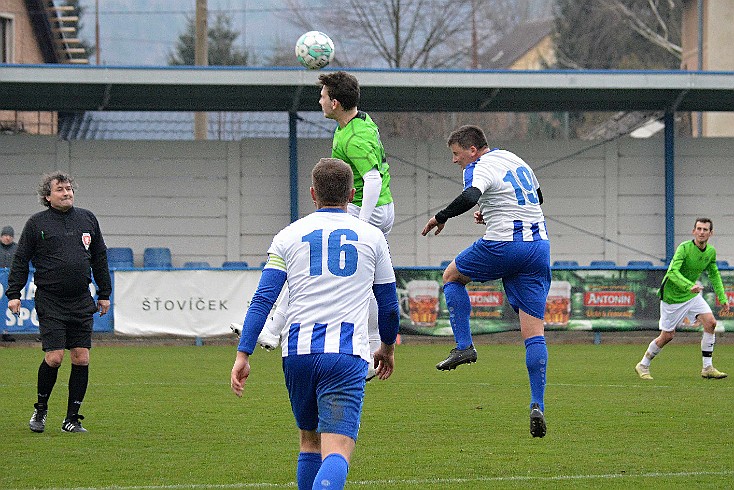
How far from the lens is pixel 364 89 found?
84.1 feet

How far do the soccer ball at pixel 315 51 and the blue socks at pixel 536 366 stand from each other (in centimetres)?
411

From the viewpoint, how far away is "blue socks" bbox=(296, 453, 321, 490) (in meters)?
6.35

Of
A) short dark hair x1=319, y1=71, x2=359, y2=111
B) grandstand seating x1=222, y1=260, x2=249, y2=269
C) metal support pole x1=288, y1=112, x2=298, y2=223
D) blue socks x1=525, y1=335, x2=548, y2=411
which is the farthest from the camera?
metal support pole x1=288, y1=112, x2=298, y2=223

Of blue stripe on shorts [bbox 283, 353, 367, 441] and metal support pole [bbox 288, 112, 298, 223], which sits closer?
A: blue stripe on shorts [bbox 283, 353, 367, 441]

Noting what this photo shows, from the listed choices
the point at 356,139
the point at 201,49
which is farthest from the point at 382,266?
the point at 201,49

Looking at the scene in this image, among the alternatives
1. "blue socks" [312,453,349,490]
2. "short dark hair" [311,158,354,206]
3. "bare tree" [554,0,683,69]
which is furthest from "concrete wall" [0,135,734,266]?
"bare tree" [554,0,683,69]

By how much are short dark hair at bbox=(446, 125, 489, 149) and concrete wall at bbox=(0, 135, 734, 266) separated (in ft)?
63.8

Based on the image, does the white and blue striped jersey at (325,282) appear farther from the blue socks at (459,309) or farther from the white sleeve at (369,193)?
the blue socks at (459,309)

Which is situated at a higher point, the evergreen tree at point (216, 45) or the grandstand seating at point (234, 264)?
the evergreen tree at point (216, 45)

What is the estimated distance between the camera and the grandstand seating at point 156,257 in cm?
2791

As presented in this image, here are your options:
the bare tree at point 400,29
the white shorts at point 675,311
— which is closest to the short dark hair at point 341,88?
the white shorts at point 675,311

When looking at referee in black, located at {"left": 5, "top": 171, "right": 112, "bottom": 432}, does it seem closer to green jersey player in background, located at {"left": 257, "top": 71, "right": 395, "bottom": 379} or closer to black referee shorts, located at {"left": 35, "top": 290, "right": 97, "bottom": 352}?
black referee shorts, located at {"left": 35, "top": 290, "right": 97, "bottom": 352}

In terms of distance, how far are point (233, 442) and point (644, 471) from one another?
128 inches

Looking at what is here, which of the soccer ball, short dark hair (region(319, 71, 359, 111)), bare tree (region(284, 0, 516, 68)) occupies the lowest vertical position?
short dark hair (region(319, 71, 359, 111))
